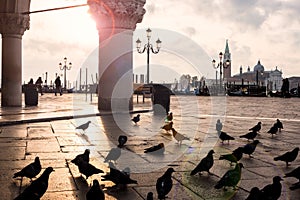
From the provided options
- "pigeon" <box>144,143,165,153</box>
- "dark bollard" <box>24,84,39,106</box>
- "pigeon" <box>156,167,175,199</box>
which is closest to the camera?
"pigeon" <box>156,167,175,199</box>

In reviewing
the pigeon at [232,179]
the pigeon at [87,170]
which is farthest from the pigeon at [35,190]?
the pigeon at [232,179]

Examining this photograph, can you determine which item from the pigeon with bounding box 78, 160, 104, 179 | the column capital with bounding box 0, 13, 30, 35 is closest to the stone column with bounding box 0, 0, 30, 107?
the column capital with bounding box 0, 13, 30, 35

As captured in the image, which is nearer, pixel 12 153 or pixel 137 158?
pixel 137 158

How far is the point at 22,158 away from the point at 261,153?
11.2 feet

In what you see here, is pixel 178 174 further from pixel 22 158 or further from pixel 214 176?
pixel 22 158

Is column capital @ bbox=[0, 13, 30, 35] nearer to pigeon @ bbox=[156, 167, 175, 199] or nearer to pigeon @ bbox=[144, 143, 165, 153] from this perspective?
pigeon @ bbox=[144, 143, 165, 153]

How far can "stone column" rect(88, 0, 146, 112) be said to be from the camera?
559 inches

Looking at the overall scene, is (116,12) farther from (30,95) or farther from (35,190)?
(35,190)

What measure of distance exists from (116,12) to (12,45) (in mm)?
4830

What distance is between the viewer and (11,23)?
1606cm

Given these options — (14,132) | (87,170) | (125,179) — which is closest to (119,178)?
(125,179)

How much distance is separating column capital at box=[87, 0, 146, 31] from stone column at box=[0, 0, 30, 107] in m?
3.53

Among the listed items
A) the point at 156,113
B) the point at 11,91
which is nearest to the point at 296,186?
the point at 156,113

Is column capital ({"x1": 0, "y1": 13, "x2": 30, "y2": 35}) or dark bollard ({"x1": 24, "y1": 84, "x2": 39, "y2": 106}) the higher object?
column capital ({"x1": 0, "y1": 13, "x2": 30, "y2": 35})
